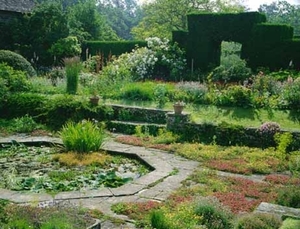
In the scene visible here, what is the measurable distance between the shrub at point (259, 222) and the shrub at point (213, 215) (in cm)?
37

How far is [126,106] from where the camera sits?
12.8 m

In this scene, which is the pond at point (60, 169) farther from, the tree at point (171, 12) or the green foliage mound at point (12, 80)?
the tree at point (171, 12)

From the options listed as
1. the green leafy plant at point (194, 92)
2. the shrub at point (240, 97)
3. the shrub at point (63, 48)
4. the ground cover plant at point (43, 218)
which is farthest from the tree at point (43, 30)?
the ground cover plant at point (43, 218)

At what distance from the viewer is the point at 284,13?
88.4 metres

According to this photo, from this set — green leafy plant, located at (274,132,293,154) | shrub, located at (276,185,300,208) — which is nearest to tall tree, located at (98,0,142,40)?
green leafy plant, located at (274,132,293,154)

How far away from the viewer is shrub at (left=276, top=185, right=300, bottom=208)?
600 cm

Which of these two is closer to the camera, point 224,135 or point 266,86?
point 224,135

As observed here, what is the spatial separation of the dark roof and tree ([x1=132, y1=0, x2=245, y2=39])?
540 inches

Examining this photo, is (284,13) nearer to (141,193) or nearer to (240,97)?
(240,97)

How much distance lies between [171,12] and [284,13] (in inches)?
2242

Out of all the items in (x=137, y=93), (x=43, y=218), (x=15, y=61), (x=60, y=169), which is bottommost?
(x=60, y=169)

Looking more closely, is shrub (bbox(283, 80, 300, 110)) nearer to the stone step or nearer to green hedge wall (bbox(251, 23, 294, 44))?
green hedge wall (bbox(251, 23, 294, 44))

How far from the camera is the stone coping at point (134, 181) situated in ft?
21.2

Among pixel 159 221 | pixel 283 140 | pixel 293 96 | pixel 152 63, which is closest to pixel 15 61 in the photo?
pixel 152 63
